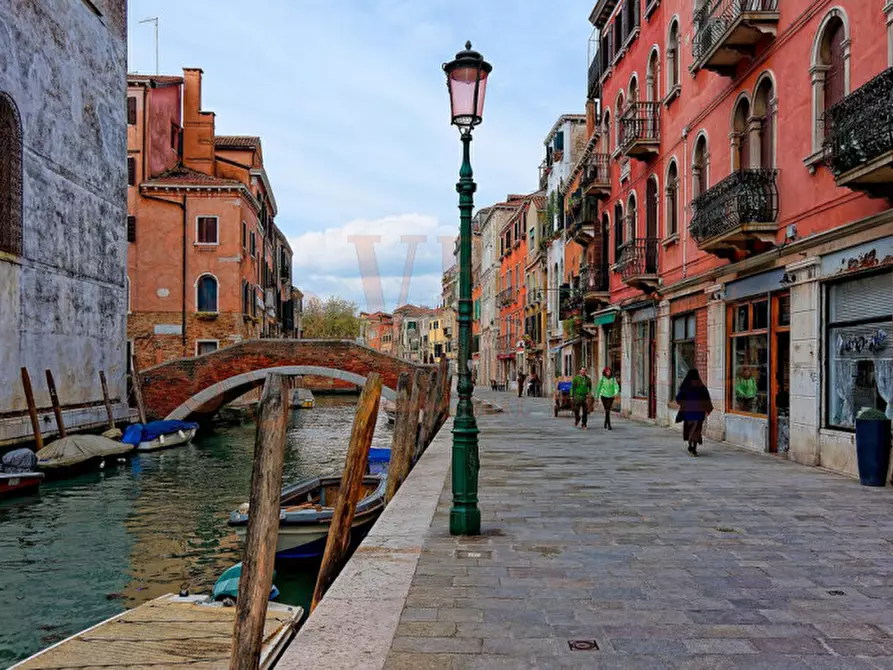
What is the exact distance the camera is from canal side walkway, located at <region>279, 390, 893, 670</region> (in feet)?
13.1

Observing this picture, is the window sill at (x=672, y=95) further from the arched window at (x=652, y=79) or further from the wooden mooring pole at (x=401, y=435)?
the wooden mooring pole at (x=401, y=435)

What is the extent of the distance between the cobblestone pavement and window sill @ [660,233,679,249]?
872 cm

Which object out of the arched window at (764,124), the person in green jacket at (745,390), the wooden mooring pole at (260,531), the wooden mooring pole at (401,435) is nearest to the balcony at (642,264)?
the person in green jacket at (745,390)

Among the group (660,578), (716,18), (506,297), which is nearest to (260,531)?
(660,578)

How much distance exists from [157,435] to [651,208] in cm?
1513

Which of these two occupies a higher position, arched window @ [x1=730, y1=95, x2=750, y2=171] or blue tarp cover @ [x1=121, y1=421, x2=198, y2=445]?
arched window @ [x1=730, y1=95, x2=750, y2=171]

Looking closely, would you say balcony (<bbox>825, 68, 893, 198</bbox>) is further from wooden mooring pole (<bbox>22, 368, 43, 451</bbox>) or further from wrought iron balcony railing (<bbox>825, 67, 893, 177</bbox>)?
wooden mooring pole (<bbox>22, 368, 43, 451</bbox>)

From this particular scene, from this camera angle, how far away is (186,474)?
18.8 metres

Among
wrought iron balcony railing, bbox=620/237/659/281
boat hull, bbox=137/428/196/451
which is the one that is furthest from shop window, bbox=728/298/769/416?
boat hull, bbox=137/428/196/451

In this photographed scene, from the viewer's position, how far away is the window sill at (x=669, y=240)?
59.0 ft

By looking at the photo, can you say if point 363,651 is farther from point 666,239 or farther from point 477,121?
point 666,239

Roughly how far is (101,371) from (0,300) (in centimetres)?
593

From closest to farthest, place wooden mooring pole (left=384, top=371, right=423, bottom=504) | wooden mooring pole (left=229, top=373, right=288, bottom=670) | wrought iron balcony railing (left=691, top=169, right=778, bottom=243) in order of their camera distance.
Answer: wooden mooring pole (left=229, top=373, right=288, bottom=670)
wooden mooring pole (left=384, top=371, right=423, bottom=504)
wrought iron balcony railing (left=691, top=169, right=778, bottom=243)

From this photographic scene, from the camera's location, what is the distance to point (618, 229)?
24.0m
